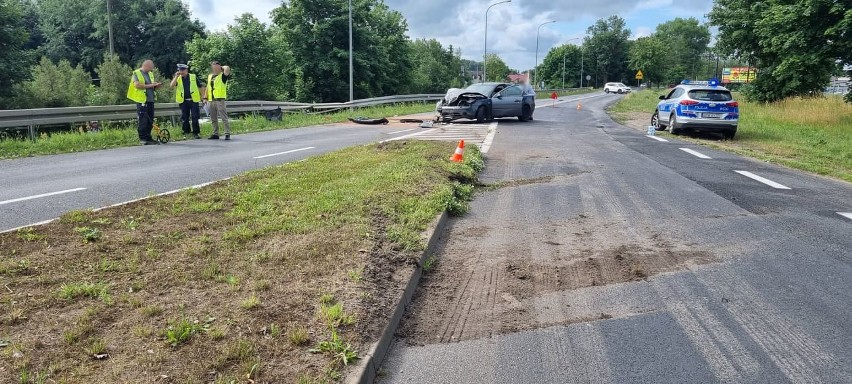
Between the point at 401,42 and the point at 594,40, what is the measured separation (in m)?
88.7

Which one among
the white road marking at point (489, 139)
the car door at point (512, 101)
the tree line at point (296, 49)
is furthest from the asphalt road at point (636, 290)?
the tree line at point (296, 49)

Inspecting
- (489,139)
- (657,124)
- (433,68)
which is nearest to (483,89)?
(657,124)

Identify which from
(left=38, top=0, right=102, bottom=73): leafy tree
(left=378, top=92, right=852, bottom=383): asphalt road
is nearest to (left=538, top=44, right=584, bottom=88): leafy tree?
(left=38, top=0, right=102, bottom=73): leafy tree

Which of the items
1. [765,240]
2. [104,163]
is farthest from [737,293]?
[104,163]

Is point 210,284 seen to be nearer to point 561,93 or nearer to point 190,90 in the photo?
point 190,90

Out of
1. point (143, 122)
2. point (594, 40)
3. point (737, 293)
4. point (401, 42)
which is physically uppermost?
point (594, 40)

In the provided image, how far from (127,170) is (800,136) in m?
19.0

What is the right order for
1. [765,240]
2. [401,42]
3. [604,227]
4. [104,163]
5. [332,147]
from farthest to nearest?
[401,42]
[332,147]
[104,163]
[604,227]
[765,240]

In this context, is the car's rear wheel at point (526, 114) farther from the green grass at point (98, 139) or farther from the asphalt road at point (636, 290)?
the asphalt road at point (636, 290)

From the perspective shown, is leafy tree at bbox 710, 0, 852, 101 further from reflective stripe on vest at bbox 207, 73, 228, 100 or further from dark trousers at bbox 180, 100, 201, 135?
dark trousers at bbox 180, 100, 201, 135

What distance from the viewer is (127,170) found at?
9.66 metres

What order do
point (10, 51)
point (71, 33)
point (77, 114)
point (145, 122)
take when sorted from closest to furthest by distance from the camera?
point (145, 122), point (77, 114), point (10, 51), point (71, 33)

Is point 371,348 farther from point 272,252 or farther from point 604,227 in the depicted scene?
point 604,227

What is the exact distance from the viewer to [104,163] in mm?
10570
